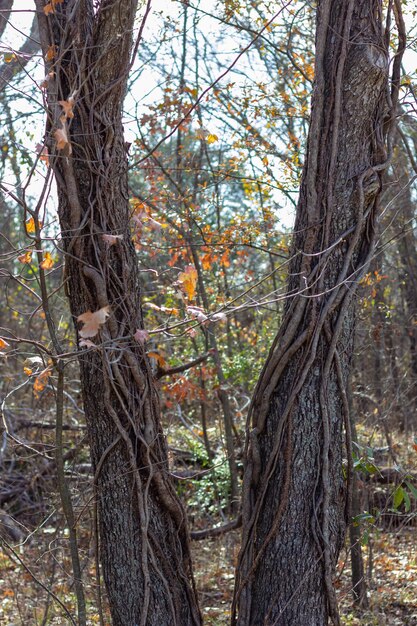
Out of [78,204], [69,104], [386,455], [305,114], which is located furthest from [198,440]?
[69,104]

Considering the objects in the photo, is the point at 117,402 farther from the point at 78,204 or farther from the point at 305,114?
the point at 305,114

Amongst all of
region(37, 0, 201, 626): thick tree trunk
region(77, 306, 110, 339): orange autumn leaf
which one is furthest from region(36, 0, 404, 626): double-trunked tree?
region(77, 306, 110, 339): orange autumn leaf

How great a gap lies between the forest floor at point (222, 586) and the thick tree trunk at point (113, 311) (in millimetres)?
1362

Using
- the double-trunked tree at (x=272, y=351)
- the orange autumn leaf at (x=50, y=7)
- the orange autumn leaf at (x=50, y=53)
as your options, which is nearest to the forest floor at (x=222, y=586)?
the double-trunked tree at (x=272, y=351)

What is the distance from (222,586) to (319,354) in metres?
3.17

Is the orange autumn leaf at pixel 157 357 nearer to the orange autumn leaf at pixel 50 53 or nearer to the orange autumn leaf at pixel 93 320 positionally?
the orange autumn leaf at pixel 93 320

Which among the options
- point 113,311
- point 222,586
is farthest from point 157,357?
point 222,586

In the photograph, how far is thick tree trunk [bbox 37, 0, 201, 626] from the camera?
135 inches

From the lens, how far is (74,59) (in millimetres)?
3424

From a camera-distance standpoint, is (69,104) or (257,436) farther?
(257,436)

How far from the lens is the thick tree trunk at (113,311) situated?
3436 mm

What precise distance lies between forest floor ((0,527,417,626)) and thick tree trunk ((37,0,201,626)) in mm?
1362

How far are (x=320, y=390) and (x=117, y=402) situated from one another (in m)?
0.99

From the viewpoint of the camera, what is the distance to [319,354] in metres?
3.62
